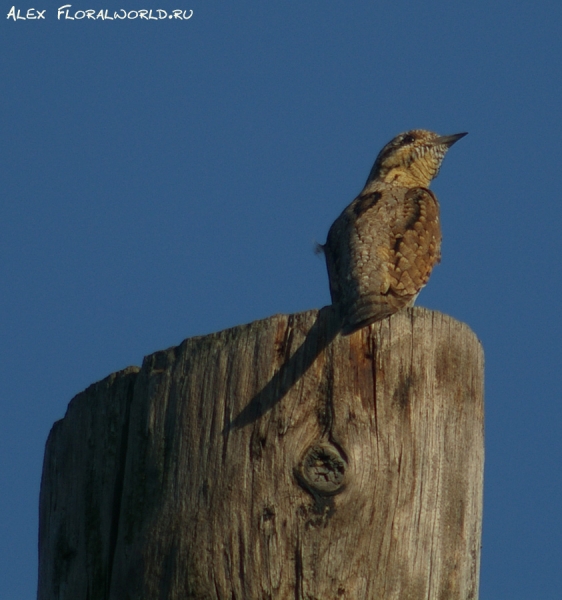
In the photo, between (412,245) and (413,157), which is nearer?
(412,245)

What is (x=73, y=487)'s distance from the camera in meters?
4.04

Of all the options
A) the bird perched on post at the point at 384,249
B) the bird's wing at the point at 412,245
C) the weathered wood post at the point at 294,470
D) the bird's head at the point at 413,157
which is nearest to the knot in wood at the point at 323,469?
the weathered wood post at the point at 294,470

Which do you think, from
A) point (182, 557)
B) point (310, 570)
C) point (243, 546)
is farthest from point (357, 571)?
point (182, 557)

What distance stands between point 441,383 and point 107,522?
1.48m

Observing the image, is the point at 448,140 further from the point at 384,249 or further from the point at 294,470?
the point at 294,470

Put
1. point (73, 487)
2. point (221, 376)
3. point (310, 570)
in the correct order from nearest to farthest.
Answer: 1. point (310, 570)
2. point (221, 376)
3. point (73, 487)

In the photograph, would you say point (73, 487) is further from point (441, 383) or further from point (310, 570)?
point (441, 383)

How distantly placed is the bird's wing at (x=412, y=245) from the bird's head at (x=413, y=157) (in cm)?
159

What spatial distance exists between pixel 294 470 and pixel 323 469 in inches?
4.3

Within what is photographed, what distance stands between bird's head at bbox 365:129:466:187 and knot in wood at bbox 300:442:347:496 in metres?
Result: 5.65

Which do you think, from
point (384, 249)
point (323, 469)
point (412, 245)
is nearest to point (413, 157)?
point (412, 245)

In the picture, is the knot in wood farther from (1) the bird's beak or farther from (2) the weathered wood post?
(1) the bird's beak

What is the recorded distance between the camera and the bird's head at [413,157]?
8.95 m

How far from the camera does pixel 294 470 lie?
3.53 m
